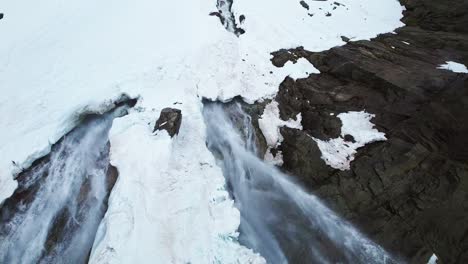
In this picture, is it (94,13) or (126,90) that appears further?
(94,13)

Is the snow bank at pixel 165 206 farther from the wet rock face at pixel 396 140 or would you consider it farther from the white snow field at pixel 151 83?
the wet rock face at pixel 396 140

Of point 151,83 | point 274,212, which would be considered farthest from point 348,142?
point 151,83

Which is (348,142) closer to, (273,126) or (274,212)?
(273,126)

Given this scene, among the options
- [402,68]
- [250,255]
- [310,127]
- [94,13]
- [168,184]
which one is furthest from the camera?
[94,13]

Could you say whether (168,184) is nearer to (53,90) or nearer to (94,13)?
(53,90)

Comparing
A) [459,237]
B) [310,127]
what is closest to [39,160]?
[310,127]

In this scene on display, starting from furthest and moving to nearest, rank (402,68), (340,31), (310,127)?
(340,31), (402,68), (310,127)

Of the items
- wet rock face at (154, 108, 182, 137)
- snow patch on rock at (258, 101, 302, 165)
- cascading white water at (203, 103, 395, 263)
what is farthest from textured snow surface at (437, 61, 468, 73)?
wet rock face at (154, 108, 182, 137)
